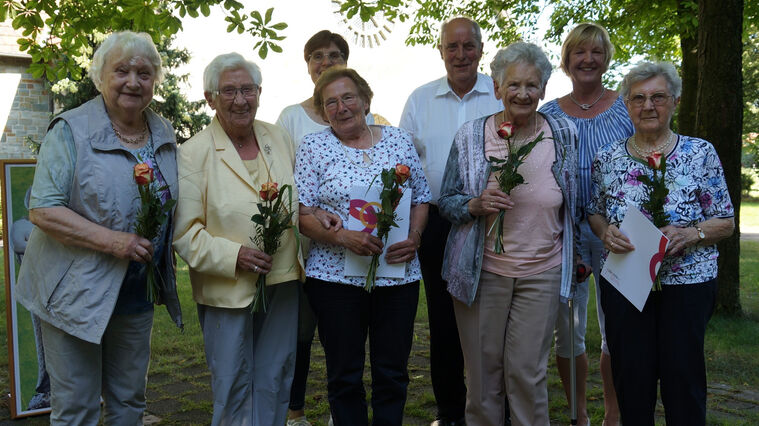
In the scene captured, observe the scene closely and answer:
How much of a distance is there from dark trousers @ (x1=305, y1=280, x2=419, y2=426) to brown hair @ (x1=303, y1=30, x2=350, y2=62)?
6.19 feet

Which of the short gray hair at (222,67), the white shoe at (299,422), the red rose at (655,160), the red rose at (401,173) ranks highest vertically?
the short gray hair at (222,67)

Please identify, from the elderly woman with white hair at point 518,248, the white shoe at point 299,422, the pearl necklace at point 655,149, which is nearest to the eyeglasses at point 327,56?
the elderly woman with white hair at point 518,248

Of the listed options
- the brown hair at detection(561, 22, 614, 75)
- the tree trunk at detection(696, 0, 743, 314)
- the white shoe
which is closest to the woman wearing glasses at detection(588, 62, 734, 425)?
the brown hair at detection(561, 22, 614, 75)

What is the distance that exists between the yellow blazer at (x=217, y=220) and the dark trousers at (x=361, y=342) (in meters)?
0.30

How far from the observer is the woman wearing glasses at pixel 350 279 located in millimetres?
3781

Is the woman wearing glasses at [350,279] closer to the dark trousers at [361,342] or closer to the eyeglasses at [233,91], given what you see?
the dark trousers at [361,342]

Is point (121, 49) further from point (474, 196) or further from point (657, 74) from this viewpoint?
point (657, 74)

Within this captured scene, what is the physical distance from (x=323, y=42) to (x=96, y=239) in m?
2.33

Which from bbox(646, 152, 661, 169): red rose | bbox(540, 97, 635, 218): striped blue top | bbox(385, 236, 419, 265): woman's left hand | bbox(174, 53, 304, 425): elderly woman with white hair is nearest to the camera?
bbox(646, 152, 661, 169): red rose

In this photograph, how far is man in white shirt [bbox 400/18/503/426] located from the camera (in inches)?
179

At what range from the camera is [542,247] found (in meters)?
3.65

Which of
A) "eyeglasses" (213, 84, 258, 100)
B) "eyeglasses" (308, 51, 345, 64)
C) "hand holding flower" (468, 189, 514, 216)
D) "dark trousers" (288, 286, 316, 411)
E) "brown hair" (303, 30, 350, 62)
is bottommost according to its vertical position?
"dark trousers" (288, 286, 316, 411)

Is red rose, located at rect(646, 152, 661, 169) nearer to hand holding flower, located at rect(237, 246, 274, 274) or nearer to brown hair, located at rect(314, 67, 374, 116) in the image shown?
brown hair, located at rect(314, 67, 374, 116)

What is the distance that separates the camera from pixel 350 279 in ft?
12.3
